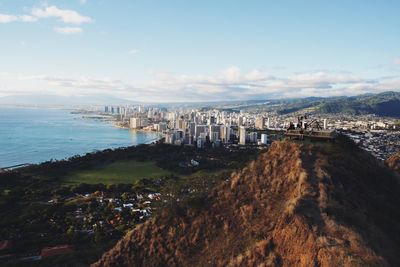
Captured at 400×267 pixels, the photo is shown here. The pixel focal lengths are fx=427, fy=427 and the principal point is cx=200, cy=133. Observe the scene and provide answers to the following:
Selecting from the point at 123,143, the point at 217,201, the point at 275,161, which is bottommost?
the point at 123,143

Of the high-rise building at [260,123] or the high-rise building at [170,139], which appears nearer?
the high-rise building at [170,139]

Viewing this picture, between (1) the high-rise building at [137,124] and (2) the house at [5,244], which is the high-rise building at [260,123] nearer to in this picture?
(1) the high-rise building at [137,124]

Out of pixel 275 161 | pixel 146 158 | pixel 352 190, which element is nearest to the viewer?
pixel 352 190

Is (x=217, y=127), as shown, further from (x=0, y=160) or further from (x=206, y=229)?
(x=206, y=229)

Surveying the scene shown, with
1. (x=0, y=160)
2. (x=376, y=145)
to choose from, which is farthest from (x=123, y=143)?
(x=376, y=145)

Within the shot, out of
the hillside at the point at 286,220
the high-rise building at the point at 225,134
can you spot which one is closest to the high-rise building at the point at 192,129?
the high-rise building at the point at 225,134
